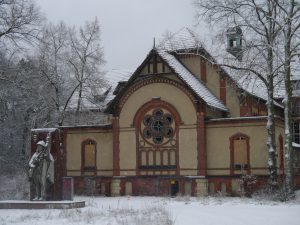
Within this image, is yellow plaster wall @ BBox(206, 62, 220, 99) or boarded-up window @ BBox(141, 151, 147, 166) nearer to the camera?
boarded-up window @ BBox(141, 151, 147, 166)

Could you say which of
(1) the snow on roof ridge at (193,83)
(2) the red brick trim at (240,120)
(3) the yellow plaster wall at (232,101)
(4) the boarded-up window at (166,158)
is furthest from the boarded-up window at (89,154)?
(3) the yellow plaster wall at (232,101)

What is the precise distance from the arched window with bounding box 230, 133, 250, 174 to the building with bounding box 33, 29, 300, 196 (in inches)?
2.4

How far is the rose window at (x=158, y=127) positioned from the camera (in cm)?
3544

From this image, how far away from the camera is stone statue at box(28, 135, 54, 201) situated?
87.5 ft

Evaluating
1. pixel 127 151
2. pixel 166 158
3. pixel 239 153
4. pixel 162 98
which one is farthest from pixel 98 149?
pixel 239 153

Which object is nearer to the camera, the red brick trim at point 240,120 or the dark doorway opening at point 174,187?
the red brick trim at point 240,120

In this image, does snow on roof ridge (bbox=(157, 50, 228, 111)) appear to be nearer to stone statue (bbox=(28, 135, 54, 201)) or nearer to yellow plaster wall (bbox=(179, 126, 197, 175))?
yellow plaster wall (bbox=(179, 126, 197, 175))

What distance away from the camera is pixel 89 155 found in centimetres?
3809

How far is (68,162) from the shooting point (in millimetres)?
38469

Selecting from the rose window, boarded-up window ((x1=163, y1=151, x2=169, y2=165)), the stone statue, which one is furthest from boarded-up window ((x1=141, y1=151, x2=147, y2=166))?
the stone statue

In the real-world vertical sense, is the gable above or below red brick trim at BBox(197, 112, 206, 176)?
above

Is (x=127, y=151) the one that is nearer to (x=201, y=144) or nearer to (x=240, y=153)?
(x=201, y=144)

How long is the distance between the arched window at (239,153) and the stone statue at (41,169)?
38.5 ft

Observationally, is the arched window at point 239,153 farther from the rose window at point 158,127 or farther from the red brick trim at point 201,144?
the rose window at point 158,127
